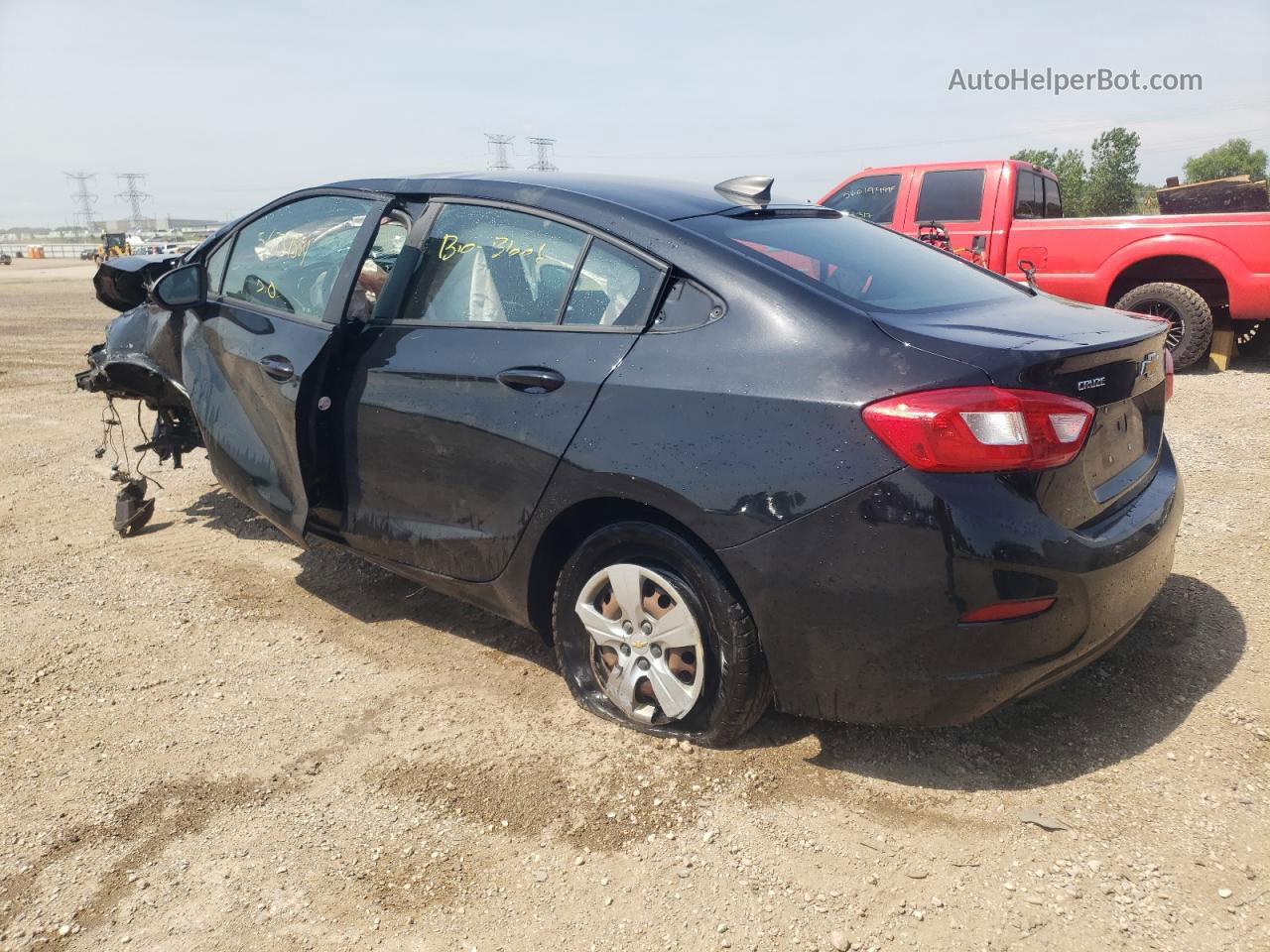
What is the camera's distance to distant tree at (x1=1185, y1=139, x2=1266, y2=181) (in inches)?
2950

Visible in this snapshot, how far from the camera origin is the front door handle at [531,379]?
287 cm

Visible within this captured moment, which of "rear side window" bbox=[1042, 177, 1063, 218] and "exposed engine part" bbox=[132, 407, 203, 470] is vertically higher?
"rear side window" bbox=[1042, 177, 1063, 218]

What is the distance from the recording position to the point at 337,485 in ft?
11.9

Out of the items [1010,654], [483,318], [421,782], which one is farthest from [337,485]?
[1010,654]

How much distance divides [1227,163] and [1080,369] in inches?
3612

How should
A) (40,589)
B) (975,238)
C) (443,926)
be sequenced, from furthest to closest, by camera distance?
(975,238) < (40,589) < (443,926)

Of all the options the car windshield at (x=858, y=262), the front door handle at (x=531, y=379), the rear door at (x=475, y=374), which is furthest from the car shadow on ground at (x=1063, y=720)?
the car windshield at (x=858, y=262)

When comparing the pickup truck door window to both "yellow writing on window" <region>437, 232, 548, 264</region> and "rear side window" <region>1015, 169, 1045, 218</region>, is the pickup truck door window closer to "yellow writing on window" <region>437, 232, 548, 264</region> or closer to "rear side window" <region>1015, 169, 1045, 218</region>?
"rear side window" <region>1015, 169, 1045, 218</region>

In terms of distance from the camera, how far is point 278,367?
3.61 metres

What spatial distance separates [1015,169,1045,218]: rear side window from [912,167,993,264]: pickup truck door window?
0.41m

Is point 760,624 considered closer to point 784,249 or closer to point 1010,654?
point 1010,654

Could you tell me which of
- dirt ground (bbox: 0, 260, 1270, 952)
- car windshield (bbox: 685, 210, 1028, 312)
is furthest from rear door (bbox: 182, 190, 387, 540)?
car windshield (bbox: 685, 210, 1028, 312)

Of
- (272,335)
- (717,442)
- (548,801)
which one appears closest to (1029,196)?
(272,335)

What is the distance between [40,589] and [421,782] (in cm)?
262
